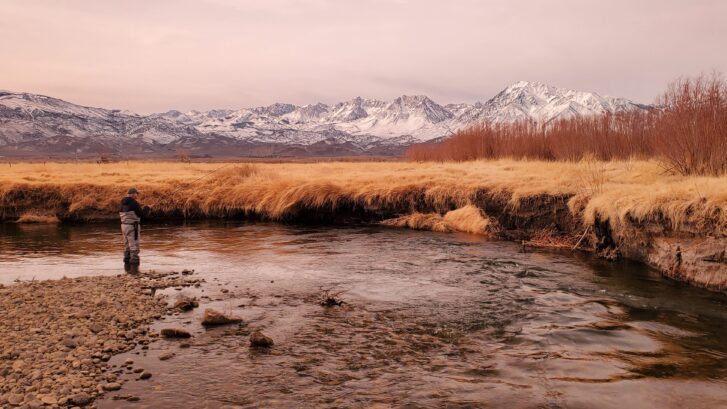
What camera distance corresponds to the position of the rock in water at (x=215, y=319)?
9891 millimetres

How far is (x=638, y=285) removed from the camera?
12930mm

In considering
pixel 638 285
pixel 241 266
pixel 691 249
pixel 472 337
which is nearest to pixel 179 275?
pixel 241 266

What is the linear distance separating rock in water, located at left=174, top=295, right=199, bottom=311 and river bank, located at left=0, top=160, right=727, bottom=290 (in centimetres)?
1171

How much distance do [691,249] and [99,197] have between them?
82.8 ft

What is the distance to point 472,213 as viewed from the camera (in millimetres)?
21641

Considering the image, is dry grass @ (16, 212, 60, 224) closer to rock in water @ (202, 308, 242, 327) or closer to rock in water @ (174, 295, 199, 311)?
rock in water @ (174, 295, 199, 311)

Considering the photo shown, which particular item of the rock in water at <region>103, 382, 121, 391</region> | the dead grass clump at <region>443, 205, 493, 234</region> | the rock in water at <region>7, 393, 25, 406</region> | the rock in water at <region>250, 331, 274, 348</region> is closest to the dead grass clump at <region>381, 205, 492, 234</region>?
the dead grass clump at <region>443, 205, 493, 234</region>

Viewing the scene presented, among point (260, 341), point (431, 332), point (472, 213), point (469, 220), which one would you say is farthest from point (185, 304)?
point (472, 213)

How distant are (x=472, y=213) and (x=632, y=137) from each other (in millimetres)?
11555

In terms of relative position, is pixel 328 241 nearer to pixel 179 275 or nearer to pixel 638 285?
pixel 179 275

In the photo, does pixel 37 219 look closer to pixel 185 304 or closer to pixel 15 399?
pixel 185 304

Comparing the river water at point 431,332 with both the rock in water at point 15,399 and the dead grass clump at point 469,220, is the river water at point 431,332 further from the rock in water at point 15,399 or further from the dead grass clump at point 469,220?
the dead grass clump at point 469,220

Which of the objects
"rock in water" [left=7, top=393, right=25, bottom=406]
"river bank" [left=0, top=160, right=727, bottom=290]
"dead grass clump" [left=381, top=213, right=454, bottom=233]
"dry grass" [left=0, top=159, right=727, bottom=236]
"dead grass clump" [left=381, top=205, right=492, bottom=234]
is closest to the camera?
"rock in water" [left=7, top=393, right=25, bottom=406]

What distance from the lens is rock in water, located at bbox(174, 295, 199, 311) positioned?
35.6 ft
